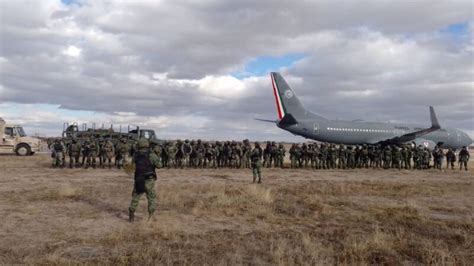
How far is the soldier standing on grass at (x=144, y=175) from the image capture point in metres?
9.20

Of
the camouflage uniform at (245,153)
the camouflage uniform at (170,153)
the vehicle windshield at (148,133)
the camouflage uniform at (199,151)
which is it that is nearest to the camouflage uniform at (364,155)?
the camouflage uniform at (245,153)

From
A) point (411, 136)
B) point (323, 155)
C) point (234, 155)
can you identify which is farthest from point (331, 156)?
point (411, 136)

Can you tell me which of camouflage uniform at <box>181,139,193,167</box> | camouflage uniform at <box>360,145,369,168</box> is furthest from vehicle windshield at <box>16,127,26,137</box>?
camouflage uniform at <box>360,145,369,168</box>

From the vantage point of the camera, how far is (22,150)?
105ft

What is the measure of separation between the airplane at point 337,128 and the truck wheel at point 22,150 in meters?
18.5

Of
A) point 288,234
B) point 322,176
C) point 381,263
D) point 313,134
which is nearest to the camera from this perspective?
point 381,263

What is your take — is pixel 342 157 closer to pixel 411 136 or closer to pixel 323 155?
pixel 323 155

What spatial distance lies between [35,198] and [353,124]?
2829 cm

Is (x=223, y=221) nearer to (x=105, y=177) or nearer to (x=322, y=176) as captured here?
(x=105, y=177)

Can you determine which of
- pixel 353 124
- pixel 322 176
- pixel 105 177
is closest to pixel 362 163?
pixel 322 176

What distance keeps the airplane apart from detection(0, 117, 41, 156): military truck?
18.3 metres

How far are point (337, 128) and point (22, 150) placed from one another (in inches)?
939

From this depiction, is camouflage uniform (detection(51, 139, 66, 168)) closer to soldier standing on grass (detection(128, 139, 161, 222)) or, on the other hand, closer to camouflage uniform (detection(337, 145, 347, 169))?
soldier standing on grass (detection(128, 139, 161, 222))

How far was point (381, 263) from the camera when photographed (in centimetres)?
680
